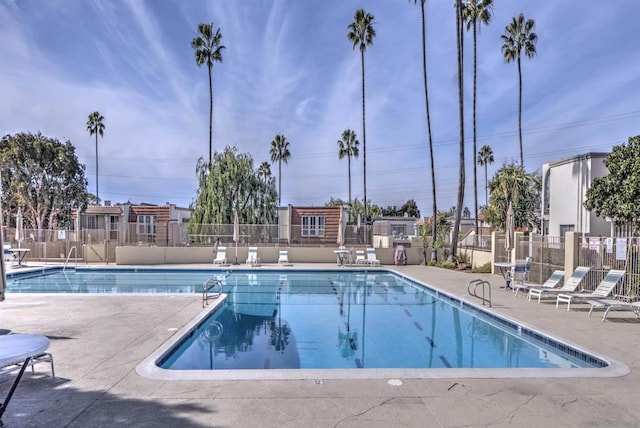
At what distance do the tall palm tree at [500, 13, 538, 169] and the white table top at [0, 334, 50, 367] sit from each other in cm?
3062

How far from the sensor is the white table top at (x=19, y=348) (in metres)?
3.32

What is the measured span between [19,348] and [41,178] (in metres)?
33.2

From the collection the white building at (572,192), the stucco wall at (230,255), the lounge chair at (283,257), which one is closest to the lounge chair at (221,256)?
the stucco wall at (230,255)

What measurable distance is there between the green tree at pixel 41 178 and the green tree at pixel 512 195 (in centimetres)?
3221

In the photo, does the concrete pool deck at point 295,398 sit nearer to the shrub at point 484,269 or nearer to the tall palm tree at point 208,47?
the shrub at point 484,269

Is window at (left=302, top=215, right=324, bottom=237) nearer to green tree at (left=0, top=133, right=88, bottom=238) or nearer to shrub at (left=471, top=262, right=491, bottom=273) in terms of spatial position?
shrub at (left=471, top=262, right=491, bottom=273)

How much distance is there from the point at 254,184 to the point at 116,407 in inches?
930

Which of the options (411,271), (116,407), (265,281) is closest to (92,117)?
(265,281)

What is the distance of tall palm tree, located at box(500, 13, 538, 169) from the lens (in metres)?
28.0

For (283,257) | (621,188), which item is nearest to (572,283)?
(621,188)

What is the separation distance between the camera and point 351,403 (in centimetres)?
427

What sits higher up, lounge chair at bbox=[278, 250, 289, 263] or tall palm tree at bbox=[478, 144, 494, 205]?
tall palm tree at bbox=[478, 144, 494, 205]

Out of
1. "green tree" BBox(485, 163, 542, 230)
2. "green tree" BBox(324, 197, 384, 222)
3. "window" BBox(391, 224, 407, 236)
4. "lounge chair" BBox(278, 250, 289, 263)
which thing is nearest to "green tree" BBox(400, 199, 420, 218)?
"green tree" BBox(324, 197, 384, 222)

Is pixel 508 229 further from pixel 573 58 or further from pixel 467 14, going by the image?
pixel 467 14
